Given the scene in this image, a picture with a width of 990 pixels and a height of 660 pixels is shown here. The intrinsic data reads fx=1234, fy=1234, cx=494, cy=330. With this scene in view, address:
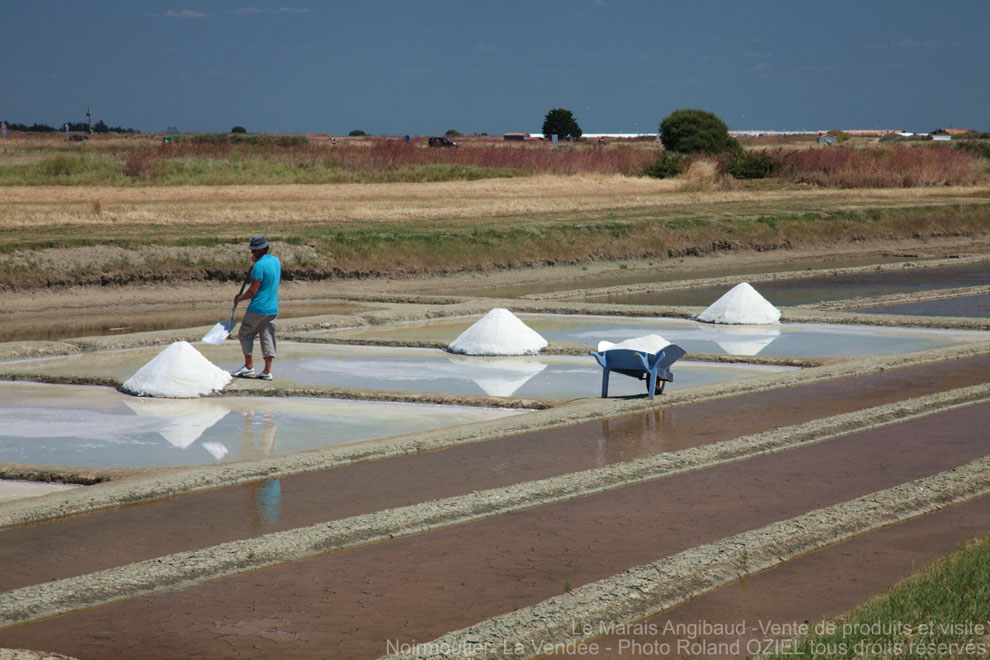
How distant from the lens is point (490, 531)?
765 cm

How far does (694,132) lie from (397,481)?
67.6 m

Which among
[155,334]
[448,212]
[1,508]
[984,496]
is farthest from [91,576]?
[448,212]

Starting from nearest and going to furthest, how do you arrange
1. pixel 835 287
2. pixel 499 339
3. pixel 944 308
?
pixel 499 339, pixel 944 308, pixel 835 287

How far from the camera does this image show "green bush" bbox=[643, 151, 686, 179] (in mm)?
55562

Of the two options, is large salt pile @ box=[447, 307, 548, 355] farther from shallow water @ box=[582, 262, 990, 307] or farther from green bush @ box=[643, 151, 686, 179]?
green bush @ box=[643, 151, 686, 179]

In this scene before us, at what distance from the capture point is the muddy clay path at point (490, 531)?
19.9 feet

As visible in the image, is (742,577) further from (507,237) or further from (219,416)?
(507,237)

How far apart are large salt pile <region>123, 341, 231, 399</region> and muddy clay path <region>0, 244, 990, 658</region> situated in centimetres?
333

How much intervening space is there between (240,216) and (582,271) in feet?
30.2

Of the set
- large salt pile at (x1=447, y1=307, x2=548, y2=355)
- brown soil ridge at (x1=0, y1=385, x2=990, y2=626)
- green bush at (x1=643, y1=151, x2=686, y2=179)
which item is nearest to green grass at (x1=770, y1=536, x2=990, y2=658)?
brown soil ridge at (x1=0, y1=385, x2=990, y2=626)

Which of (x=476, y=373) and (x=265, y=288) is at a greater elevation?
(x=265, y=288)

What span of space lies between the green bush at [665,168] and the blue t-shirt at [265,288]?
42.8 metres

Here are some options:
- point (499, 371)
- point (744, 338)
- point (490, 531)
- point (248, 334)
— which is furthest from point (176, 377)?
point (744, 338)

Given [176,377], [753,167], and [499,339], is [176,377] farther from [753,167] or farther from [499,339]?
[753,167]
